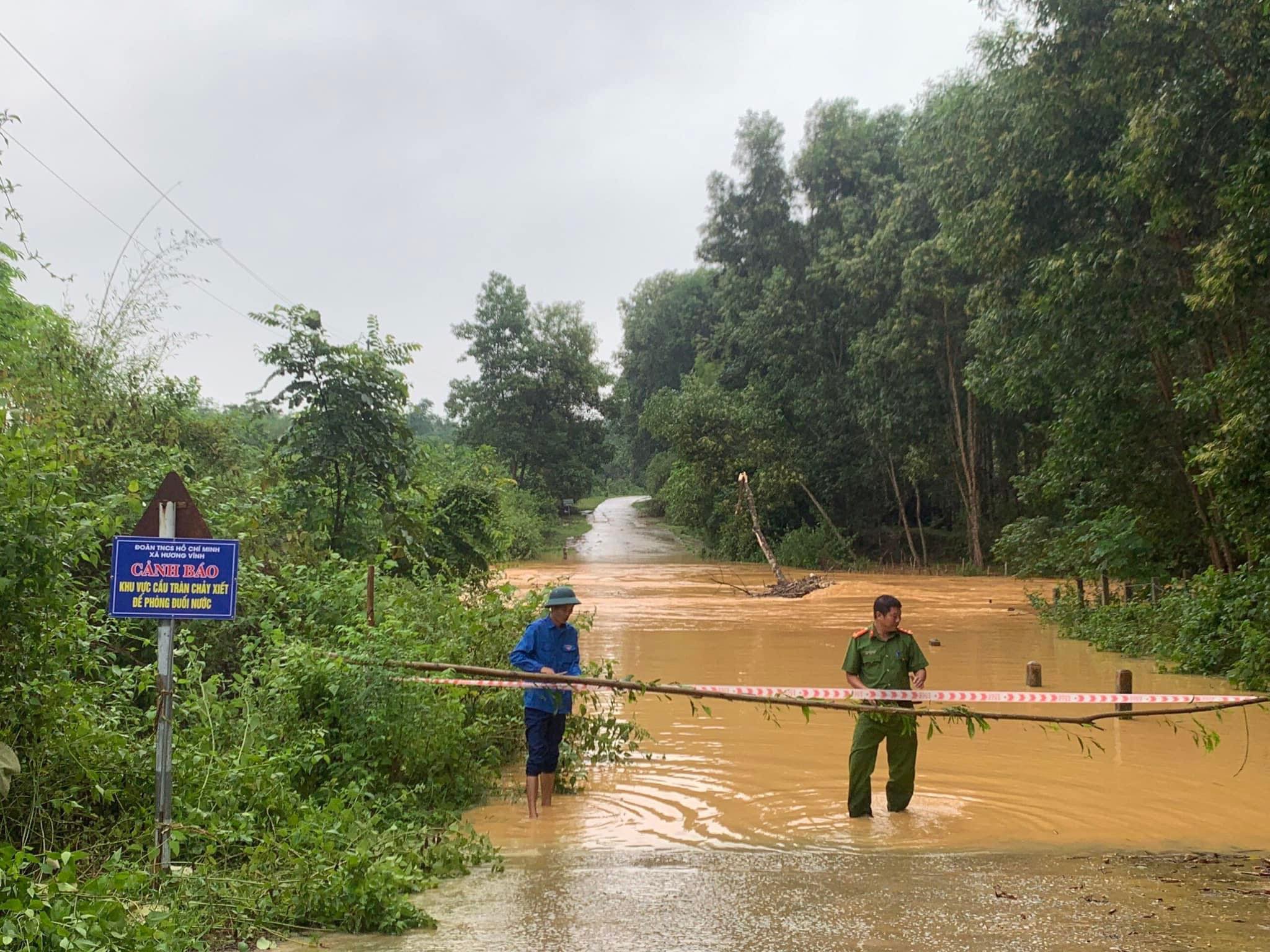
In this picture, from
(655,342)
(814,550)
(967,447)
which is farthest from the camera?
(655,342)

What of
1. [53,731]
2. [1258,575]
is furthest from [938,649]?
[53,731]

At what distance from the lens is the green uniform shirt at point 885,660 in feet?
25.7

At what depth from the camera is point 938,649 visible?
18156 mm

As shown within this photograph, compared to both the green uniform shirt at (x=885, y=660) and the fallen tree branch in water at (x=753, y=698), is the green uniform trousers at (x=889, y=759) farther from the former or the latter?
the fallen tree branch in water at (x=753, y=698)

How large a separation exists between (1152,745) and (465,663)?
21.4 feet

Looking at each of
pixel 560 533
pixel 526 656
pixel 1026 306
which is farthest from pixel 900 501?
pixel 526 656

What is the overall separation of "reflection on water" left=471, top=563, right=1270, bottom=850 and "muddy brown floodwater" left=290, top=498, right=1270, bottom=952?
0.03 meters

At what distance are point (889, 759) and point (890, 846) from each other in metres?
0.80

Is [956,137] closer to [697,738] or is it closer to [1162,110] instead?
[1162,110]

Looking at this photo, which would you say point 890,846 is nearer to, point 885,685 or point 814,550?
point 885,685

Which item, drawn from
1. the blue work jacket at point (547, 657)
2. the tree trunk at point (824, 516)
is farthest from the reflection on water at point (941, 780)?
the tree trunk at point (824, 516)

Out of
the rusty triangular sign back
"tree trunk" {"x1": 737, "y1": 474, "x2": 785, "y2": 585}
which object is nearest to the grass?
"tree trunk" {"x1": 737, "y1": 474, "x2": 785, "y2": 585}

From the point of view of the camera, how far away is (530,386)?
61.2 m

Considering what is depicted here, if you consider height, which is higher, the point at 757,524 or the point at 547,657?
the point at 757,524
